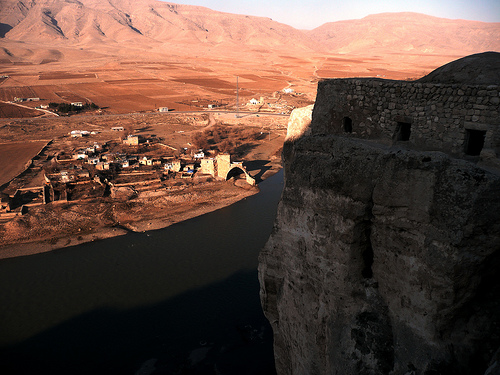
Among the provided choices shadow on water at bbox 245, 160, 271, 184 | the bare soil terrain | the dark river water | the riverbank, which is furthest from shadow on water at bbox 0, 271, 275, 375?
the bare soil terrain

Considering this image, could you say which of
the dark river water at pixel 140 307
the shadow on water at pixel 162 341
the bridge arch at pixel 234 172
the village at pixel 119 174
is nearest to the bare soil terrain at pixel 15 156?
the village at pixel 119 174

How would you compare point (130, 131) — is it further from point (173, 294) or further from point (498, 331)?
point (498, 331)

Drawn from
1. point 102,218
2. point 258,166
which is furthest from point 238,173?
point 102,218

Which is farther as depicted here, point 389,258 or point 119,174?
point 119,174

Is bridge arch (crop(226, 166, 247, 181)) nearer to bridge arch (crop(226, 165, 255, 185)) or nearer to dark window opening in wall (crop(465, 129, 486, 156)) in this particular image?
bridge arch (crop(226, 165, 255, 185))

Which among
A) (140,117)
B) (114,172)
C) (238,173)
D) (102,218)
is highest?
(140,117)

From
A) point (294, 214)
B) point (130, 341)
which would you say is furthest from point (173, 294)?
point (294, 214)

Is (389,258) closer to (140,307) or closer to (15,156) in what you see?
(140,307)
